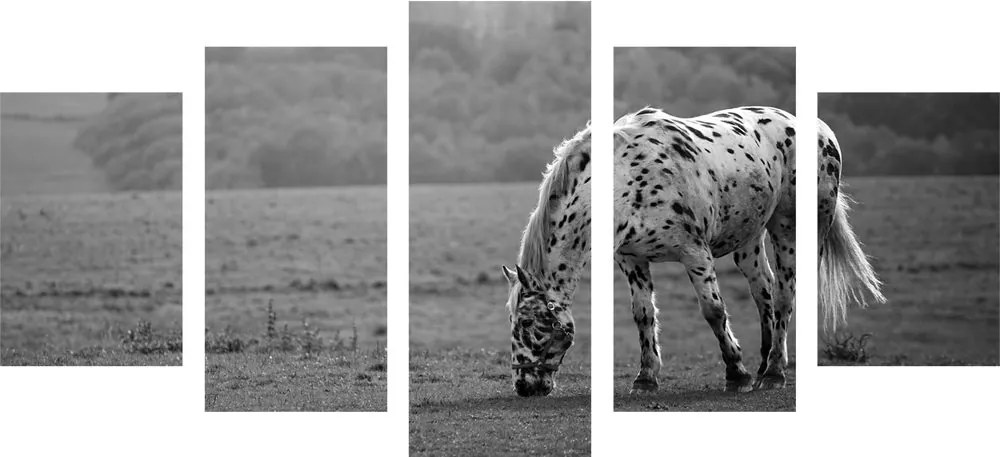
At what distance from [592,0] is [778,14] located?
1.84 meters

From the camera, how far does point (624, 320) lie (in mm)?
14547

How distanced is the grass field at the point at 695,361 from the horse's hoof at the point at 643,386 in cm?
4

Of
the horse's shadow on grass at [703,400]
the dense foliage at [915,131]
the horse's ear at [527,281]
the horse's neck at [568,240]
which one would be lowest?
the horse's shadow on grass at [703,400]

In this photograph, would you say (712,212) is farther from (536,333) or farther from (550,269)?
(536,333)

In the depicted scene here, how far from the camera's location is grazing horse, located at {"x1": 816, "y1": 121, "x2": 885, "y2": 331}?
7910 mm

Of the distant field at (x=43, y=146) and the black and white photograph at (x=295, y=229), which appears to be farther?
the distant field at (x=43, y=146)

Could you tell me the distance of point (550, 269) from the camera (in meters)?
6.50

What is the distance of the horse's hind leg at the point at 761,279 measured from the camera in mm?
7527

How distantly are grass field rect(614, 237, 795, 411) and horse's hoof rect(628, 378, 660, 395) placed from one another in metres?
0.04

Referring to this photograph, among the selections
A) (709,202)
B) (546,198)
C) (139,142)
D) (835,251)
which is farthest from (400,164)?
(139,142)

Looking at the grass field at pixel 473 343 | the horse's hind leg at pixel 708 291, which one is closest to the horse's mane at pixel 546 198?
the grass field at pixel 473 343

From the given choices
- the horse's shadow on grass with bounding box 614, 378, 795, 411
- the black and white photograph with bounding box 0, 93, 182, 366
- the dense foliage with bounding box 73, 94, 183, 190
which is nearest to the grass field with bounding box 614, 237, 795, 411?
the horse's shadow on grass with bounding box 614, 378, 795, 411

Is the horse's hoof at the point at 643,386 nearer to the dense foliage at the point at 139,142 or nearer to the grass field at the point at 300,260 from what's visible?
the grass field at the point at 300,260

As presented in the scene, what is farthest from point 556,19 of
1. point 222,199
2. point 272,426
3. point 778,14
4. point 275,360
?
point 222,199
